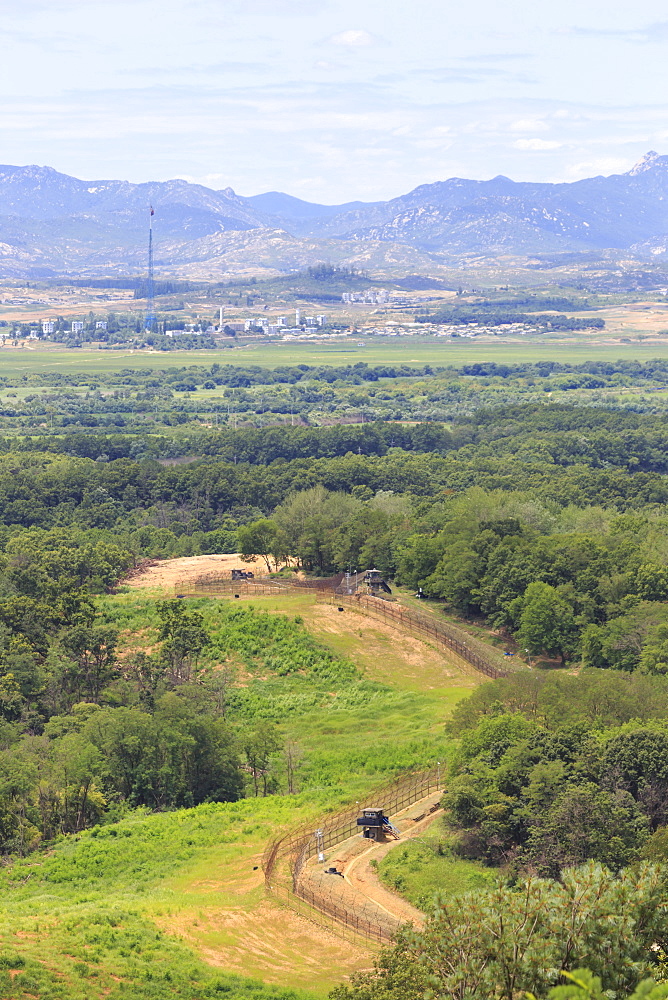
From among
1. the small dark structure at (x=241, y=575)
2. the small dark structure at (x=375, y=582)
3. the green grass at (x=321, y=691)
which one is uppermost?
the small dark structure at (x=375, y=582)

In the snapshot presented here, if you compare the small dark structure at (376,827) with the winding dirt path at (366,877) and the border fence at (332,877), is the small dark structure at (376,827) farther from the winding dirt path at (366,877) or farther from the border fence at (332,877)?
the border fence at (332,877)

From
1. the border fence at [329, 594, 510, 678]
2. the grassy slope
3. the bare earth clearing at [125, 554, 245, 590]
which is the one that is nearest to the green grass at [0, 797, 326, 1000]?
the grassy slope

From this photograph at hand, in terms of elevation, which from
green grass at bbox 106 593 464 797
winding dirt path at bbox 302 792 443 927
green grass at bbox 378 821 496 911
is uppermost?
green grass at bbox 378 821 496 911

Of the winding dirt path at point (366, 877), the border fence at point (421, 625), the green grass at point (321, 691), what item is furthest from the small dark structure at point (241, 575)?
the winding dirt path at point (366, 877)

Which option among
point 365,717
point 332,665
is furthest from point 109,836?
point 332,665

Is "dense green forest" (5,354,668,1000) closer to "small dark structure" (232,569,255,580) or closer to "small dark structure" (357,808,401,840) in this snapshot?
"small dark structure" (357,808,401,840)

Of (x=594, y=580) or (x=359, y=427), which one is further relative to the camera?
(x=359, y=427)

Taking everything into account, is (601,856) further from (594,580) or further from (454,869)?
(594,580)
